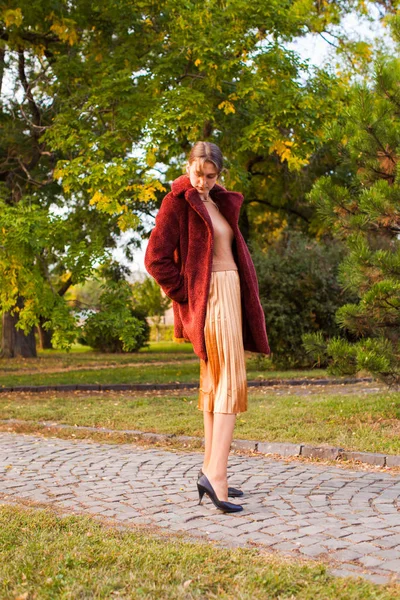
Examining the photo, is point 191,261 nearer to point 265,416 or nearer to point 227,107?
point 265,416

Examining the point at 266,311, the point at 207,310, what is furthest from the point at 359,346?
the point at 266,311

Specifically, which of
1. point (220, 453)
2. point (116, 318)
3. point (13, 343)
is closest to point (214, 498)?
point (220, 453)

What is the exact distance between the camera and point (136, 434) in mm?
8336

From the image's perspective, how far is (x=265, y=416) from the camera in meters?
9.34

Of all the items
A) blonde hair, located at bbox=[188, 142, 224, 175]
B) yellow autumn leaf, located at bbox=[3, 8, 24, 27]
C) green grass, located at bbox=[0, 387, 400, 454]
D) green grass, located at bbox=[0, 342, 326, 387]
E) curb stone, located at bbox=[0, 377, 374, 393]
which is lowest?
green grass, located at bbox=[0, 387, 400, 454]

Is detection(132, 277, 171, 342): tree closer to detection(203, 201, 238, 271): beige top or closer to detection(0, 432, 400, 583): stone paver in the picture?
detection(0, 432, 400, 583): stone paver

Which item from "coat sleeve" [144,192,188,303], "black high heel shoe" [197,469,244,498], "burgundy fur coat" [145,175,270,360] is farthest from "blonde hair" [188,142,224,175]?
"black high heel shoe" [197,469,244,498]

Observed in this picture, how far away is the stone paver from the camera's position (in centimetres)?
428

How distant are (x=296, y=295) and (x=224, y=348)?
519 inches

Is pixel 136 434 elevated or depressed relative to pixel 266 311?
depressed

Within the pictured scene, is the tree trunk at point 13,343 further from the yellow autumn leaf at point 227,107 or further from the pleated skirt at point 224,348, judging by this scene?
the pleated skirt at point 224,348

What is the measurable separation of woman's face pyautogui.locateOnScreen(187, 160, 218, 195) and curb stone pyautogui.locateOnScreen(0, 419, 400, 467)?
3009mm

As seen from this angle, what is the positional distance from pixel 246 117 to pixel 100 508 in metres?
12.8

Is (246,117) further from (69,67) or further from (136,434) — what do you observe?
(136,434)
